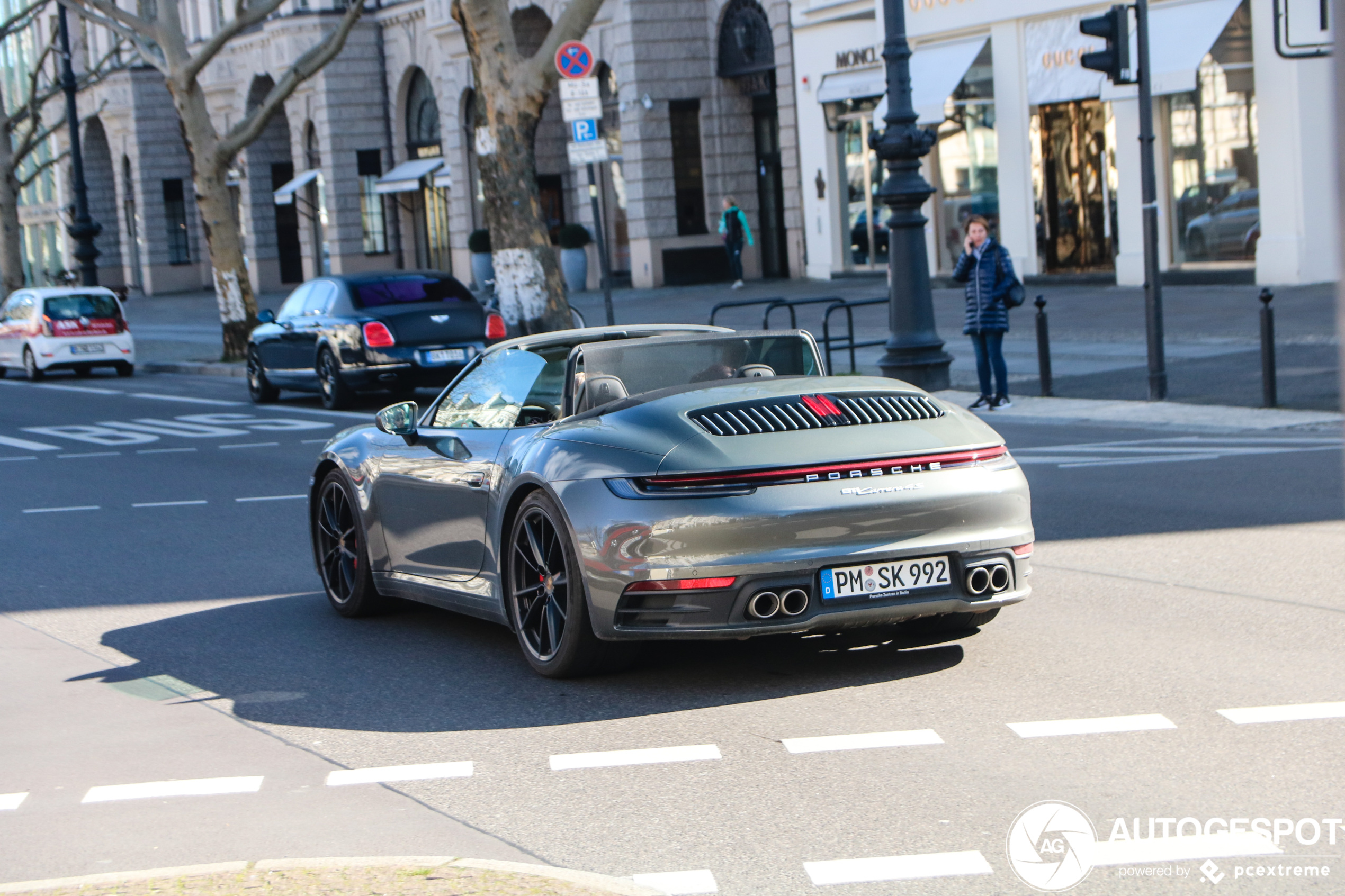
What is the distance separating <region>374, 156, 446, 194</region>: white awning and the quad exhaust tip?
39.8 metres

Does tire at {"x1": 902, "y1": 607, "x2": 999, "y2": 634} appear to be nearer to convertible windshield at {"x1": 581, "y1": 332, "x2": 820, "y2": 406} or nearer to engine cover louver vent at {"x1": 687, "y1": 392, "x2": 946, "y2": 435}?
engine cover louver vent at {"x1": 687, "y1": 392, "x2": 946, "y2": 435}

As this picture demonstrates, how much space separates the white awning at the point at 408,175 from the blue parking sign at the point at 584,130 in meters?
26.5

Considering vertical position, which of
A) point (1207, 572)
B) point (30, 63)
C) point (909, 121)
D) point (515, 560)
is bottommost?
point (1207, 572)

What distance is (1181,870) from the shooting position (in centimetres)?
410

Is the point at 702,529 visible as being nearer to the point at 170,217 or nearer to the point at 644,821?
the point at 644,821

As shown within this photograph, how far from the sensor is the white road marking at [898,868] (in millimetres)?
4172

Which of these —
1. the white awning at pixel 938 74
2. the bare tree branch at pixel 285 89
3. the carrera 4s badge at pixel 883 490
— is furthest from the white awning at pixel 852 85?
the carrera 4s badge at pixel 883 490

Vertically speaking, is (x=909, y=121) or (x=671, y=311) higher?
(x=909, y=121)

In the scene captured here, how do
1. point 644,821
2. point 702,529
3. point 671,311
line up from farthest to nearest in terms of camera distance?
point 671,311 → point 702,529 → point 644,821

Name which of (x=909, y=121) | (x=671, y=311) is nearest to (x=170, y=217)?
(x=671, y=311)

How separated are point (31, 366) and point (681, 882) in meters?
27.7

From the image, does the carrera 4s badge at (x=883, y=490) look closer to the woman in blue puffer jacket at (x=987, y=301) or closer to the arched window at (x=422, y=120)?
the woman in blue puffer jacket at (x=987, y=301)

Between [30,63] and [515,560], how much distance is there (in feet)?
237

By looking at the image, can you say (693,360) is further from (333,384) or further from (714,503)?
(333,384)
